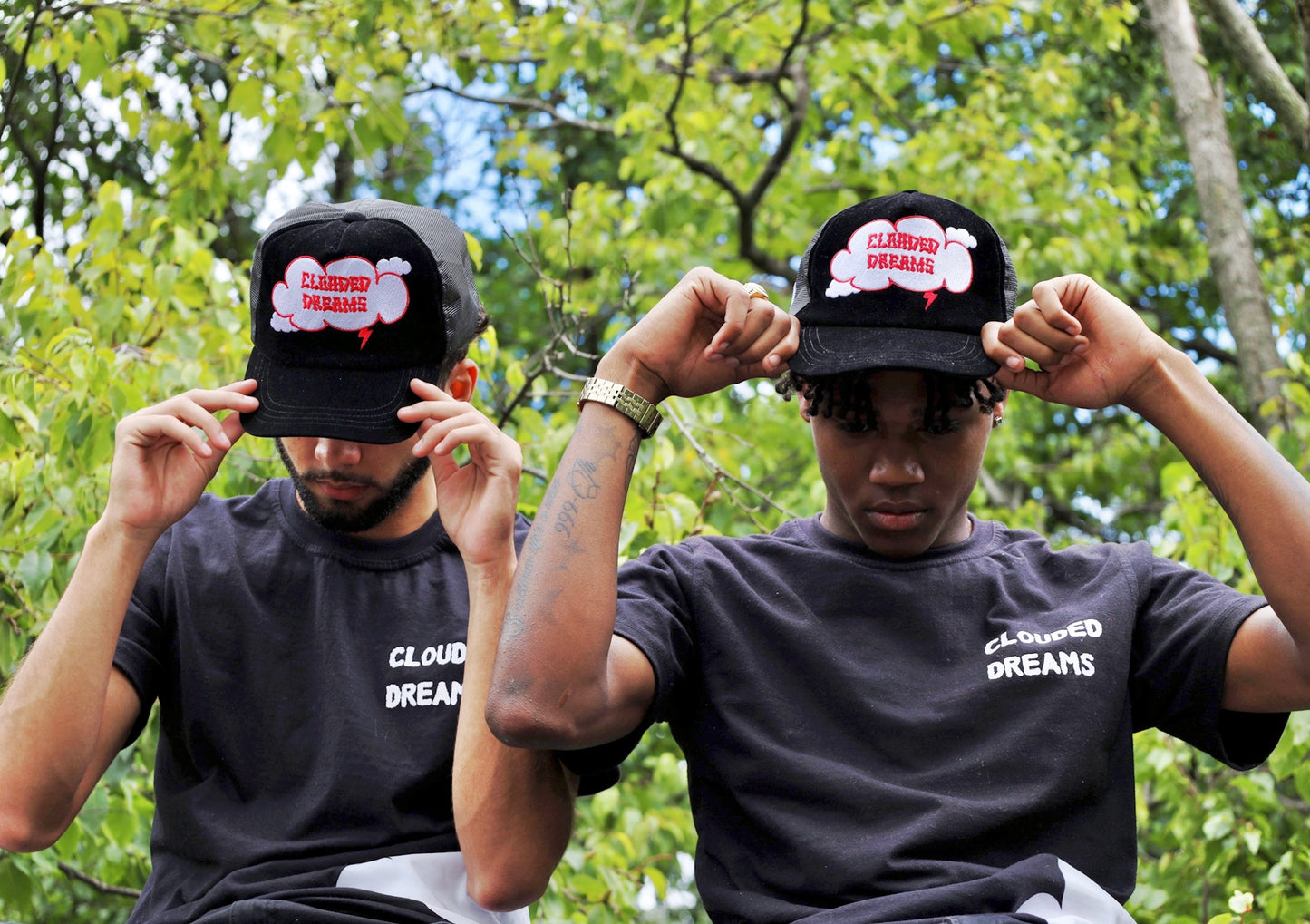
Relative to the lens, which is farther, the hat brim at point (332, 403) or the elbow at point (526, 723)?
the hat brim at point (332, 403)

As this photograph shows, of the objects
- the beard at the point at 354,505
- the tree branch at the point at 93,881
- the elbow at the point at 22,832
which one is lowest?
the tree branch at the point at 93,881

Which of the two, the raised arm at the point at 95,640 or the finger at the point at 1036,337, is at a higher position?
the finger at the point at 1036,337

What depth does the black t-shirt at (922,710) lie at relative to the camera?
2.06 metres

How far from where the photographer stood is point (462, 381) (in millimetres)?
2600

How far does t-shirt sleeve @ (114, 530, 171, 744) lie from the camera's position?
236cm

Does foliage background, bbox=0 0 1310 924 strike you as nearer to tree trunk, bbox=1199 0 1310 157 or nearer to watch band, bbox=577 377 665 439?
tree trunk, bbox=1199 0 1310 157

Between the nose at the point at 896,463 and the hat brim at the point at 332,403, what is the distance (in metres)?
0.78

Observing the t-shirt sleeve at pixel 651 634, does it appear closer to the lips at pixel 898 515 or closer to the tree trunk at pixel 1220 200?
the lips at pixel 898 515

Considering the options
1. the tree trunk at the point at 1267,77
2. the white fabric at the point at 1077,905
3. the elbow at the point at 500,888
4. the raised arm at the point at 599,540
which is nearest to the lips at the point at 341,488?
the raised arm at the point at 599,540

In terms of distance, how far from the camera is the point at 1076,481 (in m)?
9.08

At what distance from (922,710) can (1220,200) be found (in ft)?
15.0

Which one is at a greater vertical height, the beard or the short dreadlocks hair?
the short dreadlocks hair

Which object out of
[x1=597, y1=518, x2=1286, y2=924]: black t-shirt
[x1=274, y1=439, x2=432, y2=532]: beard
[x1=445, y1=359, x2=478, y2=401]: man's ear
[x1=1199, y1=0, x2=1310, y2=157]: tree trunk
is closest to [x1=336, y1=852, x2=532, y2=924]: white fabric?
[x1=597, y1=518, x2=1286, y2=924]: black t-shirt

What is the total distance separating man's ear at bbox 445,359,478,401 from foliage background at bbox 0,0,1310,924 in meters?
0.92
